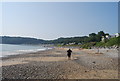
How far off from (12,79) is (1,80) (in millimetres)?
655

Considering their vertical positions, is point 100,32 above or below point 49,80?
above

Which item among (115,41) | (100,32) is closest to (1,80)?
(115,41)

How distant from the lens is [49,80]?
11102 millimetres

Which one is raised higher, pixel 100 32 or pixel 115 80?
pixel 100 32

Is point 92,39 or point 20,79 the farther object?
point 92,39

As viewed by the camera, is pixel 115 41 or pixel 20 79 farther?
pixel 115 41

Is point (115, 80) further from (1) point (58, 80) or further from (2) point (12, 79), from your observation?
(2) point (12, 79)

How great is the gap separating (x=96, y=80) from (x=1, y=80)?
5.63m

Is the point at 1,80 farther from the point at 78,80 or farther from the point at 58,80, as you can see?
the point at 78,80

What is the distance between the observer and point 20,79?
11.4 metres

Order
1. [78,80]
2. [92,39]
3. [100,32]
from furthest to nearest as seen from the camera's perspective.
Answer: [100,32]
[92,39]
[78,80]

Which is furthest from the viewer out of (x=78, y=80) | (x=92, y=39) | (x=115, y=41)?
(x=92, y=39)

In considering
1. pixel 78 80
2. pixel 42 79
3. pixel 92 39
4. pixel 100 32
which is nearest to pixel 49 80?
pixel 42 79

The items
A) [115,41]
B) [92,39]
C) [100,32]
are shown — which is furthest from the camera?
[100,32]
